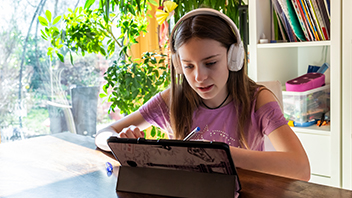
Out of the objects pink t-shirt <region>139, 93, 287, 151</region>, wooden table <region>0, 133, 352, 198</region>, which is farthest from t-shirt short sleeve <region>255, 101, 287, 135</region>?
wooden table <region>0, 133, 352, 198</region>

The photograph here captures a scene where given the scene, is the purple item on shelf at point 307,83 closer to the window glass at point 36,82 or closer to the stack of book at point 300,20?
the stack of book at point 300,20

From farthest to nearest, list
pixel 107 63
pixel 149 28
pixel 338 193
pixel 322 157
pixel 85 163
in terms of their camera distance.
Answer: pixel 149 28 < pixel 107 63 < pixel 322 157 < pixel 85 163 < pixel 338 193

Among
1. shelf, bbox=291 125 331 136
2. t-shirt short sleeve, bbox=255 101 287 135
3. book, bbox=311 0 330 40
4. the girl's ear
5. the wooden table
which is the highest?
book, bbox=311 0 330 40

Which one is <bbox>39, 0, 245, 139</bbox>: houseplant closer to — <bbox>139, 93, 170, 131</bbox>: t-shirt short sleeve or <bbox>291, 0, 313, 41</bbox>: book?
<bbox>291, 0, 313, 41</bbox>: book

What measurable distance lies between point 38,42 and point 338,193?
2022mm

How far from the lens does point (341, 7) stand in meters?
1.72

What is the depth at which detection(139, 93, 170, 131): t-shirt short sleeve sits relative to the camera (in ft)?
4.81

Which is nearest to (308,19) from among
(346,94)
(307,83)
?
(307,83)

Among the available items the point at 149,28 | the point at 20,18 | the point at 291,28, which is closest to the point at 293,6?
the point at 291,28

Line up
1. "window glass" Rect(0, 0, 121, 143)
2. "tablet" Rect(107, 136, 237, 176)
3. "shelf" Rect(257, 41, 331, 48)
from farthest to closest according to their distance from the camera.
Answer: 1. "window glass" Rect(0, 0, 121, 143)
2. "shelf" Rect(257, 41, 331, 48)
3. "tablet" Rect(107, 136, 237, 176)

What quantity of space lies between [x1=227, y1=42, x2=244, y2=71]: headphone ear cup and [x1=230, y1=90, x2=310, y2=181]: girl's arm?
30cm

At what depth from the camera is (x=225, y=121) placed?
1349 mm

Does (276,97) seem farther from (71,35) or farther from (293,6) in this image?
(71,35)

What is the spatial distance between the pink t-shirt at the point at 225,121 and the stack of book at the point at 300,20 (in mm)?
872
